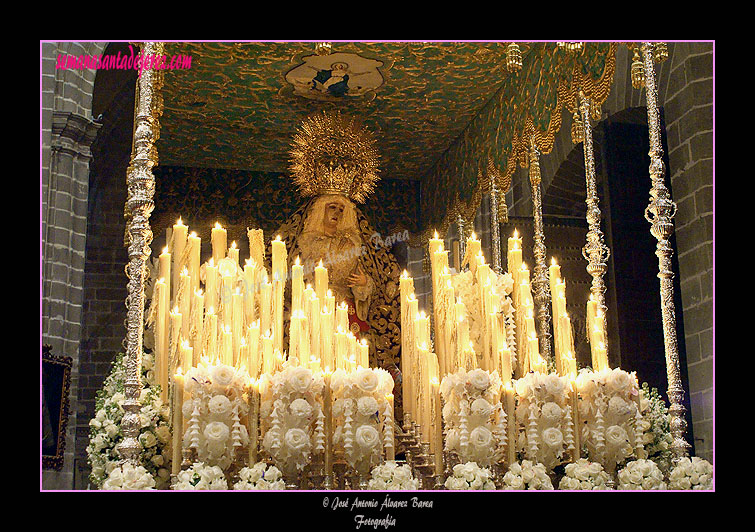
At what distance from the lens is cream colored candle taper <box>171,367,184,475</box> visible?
4.89 metres

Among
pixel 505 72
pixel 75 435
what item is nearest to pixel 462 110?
pixel 505 72

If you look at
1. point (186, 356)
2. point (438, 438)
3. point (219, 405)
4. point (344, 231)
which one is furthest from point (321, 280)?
point (344, 231)

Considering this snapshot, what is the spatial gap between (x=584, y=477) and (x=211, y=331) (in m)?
2.29

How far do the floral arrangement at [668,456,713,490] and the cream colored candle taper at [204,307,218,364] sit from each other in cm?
265

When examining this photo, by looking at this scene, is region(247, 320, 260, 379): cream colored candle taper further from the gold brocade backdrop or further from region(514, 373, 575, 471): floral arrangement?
the gold brocade backdrop

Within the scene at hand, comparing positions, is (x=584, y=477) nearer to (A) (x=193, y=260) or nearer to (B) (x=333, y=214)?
(A) (x=193, y=260)

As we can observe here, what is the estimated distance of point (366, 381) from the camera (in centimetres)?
497

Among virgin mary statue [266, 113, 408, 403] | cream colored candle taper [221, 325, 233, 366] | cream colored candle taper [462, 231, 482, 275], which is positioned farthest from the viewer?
virgin mary statue [266, 113, 408, 403]

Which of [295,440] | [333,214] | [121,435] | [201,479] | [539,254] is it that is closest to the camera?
[201,479]

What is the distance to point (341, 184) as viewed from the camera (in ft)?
27.3

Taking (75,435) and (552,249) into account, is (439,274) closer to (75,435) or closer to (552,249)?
(552,249)

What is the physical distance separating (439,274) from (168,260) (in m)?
1.76

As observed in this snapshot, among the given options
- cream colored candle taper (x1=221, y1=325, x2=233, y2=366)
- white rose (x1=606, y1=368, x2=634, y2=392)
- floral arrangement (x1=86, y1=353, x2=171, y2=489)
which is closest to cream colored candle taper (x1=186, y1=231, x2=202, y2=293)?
cream colored candle taper (x1=221, y1=325, x2=233, y2=366)

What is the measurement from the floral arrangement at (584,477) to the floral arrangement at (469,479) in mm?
442
